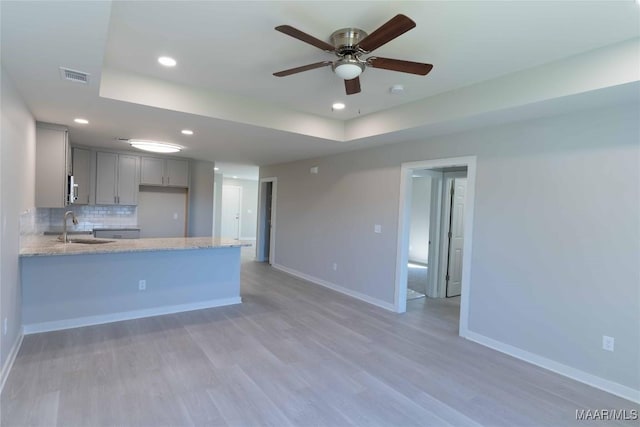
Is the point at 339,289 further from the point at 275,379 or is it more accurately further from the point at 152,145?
the point at 152,145

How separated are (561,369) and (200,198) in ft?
22.0

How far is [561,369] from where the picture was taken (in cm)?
294

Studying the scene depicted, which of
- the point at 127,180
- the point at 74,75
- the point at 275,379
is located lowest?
the point at 275,379

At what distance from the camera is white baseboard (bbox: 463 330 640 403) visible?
2.59m

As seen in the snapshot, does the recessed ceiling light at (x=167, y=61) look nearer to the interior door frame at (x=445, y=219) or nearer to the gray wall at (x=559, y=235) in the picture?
the gray wall at (x=559, y=235)

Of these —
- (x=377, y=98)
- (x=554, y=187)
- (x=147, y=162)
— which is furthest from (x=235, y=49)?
(x=147, y=162)

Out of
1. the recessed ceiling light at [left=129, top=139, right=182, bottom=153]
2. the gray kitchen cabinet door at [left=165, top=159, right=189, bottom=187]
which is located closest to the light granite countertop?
the recessed ceiling light at [left=129, top=139, right=182, bottom=153]

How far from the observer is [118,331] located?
11.4 ft

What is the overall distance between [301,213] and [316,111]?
2.71m

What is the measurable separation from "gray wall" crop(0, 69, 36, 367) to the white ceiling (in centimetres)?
22

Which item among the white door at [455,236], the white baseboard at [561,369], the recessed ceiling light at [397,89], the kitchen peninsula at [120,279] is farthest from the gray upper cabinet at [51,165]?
the white door at [455,236]

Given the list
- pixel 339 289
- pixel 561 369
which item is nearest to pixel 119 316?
pixel 339 289

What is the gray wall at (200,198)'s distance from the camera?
7.16 metres

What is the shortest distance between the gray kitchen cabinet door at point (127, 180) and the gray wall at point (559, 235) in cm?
502
